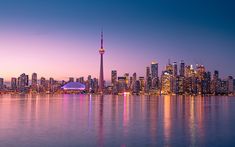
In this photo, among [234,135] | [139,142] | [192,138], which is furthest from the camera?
[234,135]

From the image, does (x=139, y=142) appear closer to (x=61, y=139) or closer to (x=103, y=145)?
(x=103, y=145)

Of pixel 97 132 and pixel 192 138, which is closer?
pixel 192 138

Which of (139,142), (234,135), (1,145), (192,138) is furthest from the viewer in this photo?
(234,135)

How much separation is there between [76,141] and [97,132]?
7.30 metres

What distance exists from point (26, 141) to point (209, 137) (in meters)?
18.8

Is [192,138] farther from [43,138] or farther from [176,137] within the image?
[43,138]

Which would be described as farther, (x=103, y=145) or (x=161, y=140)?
(x=161, y=140)

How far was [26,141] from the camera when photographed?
32719mm

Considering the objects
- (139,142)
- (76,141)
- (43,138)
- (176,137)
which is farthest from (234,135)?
(43,138)

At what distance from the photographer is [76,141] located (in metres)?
32.8

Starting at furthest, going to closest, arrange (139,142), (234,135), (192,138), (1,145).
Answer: (234,135) → (192,138) → (139,142) → (1,145)

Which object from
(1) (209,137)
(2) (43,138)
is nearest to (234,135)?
(1) (209,137)

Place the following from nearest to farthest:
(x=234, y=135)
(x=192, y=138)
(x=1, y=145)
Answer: (x=1, y=145), (x=192, y=138), (x=234, y=135)

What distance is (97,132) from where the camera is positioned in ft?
131
